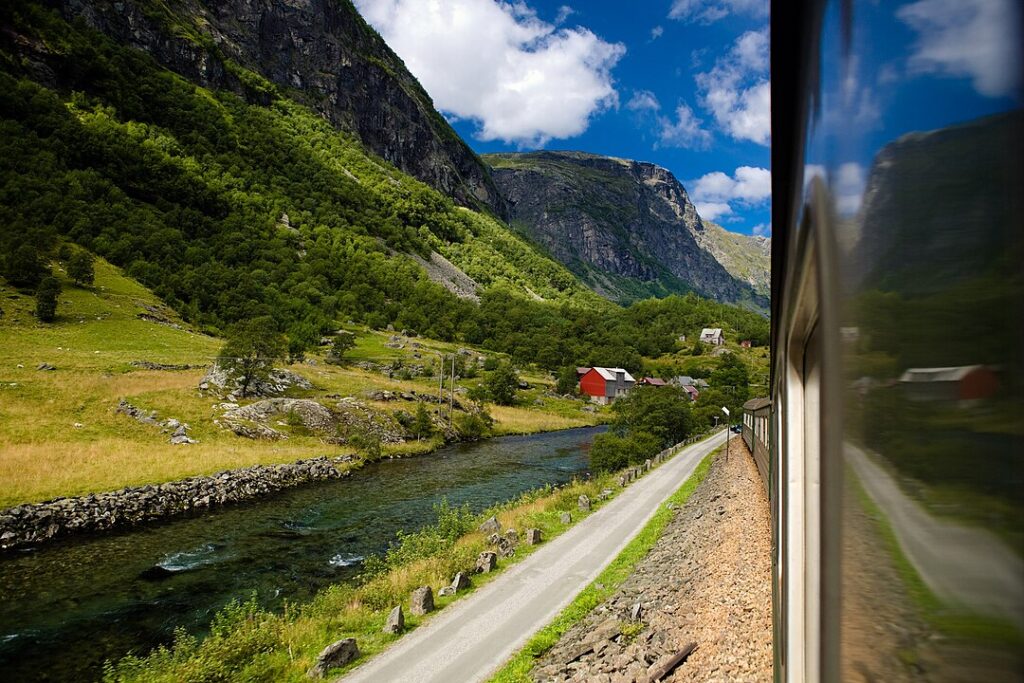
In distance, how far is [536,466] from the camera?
38.1 meters

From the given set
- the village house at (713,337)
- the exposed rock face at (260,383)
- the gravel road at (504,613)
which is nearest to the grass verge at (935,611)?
the gravel road at (504,613)

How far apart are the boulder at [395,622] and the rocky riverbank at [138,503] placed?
15792 millimetres

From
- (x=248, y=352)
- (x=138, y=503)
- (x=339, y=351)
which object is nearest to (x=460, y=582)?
(x=138, y=503)

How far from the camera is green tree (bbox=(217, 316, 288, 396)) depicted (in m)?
41.0

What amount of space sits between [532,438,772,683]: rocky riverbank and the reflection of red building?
9752mm

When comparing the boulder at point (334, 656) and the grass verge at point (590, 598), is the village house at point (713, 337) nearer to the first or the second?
the grass verge at point (590, 598)

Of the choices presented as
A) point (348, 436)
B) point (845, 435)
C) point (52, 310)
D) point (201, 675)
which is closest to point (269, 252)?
point (52, 310)

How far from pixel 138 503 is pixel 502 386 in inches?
1900

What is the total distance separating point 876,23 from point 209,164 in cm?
16593

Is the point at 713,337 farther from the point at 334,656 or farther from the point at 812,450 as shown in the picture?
the point at 812,450

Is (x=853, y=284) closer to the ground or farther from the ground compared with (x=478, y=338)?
closer to the ground

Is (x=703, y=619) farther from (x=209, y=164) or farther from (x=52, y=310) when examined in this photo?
(x=209, y=164)

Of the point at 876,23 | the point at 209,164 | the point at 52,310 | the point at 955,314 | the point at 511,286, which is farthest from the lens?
the point at 511,286

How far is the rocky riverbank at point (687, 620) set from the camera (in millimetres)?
9414
